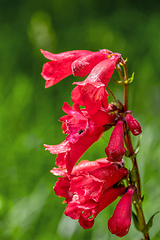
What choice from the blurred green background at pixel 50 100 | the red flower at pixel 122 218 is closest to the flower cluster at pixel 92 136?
the red flower at pixel 122 218

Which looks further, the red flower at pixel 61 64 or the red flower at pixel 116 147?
the red flower at pixel 61 64

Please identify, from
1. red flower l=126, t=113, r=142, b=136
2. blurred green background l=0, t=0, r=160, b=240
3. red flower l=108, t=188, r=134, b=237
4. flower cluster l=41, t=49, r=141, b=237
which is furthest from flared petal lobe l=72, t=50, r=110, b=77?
blurred green background l=0, t=0, r=160, b=240

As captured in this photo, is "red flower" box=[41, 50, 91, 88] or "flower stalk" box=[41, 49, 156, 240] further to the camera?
"red flower" box=[41, 50, 91, 88]

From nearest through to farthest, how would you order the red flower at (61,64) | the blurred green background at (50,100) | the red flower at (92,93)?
the red flower at (92,93), the red flower at (61,64), the blurred green background at (50,100)

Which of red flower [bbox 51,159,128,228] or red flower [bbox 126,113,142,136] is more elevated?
red flower [bbox 126,113,142,136]

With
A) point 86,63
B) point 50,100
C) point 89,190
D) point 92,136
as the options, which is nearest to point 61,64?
point 86,63

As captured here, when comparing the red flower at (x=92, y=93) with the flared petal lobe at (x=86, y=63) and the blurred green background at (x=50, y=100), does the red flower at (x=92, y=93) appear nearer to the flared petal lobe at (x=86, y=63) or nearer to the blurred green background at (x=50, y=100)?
the flared petal lobe at (x=86, y=63)

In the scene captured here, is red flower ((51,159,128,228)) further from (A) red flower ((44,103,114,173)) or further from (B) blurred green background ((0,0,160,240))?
(B) blurred green background ((0,0,160,240))
